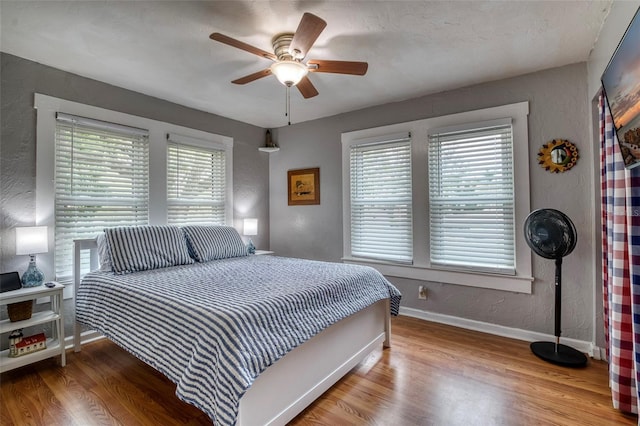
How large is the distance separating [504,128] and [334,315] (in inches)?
96.4

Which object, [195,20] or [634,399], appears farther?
[195,20]

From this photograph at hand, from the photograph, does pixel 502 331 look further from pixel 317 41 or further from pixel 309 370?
pixel 317 41

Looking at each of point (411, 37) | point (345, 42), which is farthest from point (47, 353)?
point (411, 37)

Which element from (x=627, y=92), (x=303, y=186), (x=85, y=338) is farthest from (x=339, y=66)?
(x=85, y=338)

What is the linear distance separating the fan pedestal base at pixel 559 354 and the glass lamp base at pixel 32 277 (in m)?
4.11

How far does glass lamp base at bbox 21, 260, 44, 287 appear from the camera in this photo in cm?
236

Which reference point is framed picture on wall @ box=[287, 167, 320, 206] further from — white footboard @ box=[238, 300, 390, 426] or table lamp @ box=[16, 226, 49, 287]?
table lamp @ box=[16, 226, 49, 287]

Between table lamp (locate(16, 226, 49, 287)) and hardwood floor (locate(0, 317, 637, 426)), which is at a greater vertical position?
table lamp (locate(16, 226, 49, 287))

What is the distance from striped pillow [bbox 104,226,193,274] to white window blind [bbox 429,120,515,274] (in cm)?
266

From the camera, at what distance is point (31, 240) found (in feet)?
7.58

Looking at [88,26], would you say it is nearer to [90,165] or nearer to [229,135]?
[90,165]

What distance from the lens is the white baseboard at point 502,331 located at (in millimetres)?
2526

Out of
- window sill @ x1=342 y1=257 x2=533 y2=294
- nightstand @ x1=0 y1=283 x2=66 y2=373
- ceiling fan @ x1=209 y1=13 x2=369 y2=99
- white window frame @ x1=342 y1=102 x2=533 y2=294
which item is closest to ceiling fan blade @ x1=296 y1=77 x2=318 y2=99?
ceiling fan @ x1=209 y1=13 x2=369 y2=99

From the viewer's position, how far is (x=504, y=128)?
292 cm
